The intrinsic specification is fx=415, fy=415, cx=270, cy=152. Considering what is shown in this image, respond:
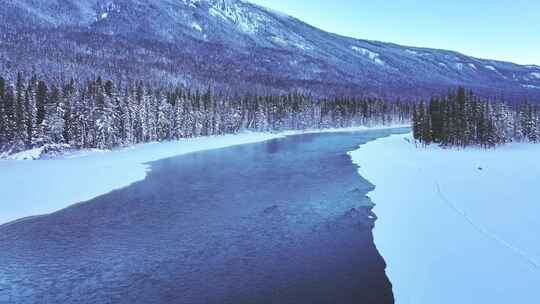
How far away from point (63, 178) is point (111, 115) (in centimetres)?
4168

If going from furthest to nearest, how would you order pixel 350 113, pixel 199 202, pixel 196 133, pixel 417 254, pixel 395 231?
pixel 350 113 → pixel 196 133 → pixel 199 202 → pixel 395 231 → pixel 417 254

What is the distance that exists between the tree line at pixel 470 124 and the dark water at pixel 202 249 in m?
58.8

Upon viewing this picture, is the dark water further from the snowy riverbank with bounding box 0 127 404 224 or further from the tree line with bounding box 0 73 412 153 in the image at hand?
the tree line with bounding box 0 73 412 153

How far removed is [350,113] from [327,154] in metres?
107

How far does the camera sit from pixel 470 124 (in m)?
95.4

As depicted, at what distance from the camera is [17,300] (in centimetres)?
1978

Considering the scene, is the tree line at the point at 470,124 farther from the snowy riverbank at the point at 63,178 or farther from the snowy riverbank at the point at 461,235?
the snowy riverbank at the point at 63,178

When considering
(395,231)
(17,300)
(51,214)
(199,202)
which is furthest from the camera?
(199,202)

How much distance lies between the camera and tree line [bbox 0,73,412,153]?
7800cm

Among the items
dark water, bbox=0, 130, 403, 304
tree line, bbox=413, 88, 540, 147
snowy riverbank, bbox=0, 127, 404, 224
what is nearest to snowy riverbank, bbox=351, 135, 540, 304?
dark water, bbox=0, 130, 403, 304

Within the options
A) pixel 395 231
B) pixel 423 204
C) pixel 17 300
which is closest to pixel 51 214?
pixel 17 300

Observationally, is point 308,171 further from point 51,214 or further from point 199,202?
point 51,214

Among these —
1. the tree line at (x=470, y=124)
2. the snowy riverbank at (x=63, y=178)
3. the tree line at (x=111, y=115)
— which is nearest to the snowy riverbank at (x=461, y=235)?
the snowy riverbank at (x=63, y=178)

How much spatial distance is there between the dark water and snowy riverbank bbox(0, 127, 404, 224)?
261 centimetres
